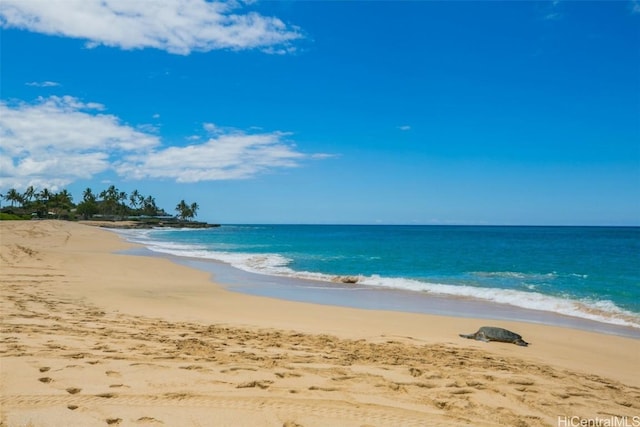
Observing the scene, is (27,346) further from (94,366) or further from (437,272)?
(437,272)

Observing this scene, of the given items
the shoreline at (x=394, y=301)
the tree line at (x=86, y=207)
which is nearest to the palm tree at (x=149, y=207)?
the tree line at (x=86, y=207)

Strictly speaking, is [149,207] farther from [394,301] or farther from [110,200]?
[394,301]

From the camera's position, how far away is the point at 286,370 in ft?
20.3

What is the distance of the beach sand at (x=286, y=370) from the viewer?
185 inches

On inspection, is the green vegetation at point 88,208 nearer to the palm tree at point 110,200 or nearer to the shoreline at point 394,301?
the palm tree at point 110,200

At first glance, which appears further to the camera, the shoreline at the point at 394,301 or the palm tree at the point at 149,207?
the palm tree at the point at 149,207

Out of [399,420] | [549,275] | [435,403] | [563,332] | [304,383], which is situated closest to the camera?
[399,420]

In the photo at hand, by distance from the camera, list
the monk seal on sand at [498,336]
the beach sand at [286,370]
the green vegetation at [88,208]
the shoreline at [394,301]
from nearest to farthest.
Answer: the beach sand at [286,370]
the monk seal on sand at [498,336]
the shoreline at [394,301]
the green vegetation at [88,208]

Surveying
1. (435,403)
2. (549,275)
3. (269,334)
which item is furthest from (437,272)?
(435,403)

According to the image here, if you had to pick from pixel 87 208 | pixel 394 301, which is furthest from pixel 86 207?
pixel 394 301

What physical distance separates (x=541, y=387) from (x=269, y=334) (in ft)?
17.8

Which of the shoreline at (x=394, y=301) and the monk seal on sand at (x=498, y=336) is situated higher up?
the monk seal on sand at (x=498, y=336)

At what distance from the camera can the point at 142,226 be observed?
378 feet

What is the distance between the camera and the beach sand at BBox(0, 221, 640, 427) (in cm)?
471
